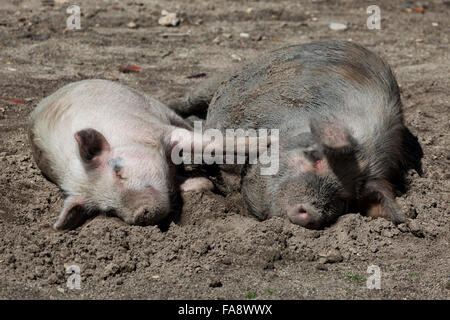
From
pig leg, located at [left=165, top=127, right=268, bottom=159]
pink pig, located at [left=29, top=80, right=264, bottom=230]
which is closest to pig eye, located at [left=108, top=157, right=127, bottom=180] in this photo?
pink pig, located at [left=29, top=80, right=264, bottom=230]

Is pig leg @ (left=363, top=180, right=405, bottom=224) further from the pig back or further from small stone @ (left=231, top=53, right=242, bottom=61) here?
small stone @ (left=231, top=53, right=242, bottom=61)

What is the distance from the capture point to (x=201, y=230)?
3.83 metres

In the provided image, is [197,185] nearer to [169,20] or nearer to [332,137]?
[332,137]

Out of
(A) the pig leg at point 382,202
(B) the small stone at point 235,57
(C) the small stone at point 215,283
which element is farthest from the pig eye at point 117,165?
(B) the small stone at point 235,57

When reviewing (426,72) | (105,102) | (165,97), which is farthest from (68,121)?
(426,72)

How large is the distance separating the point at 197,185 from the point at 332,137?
1.21 metres

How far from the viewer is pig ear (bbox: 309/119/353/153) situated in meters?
3.57

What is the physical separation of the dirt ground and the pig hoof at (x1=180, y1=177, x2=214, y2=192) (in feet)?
0.37

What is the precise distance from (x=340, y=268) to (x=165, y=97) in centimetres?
299

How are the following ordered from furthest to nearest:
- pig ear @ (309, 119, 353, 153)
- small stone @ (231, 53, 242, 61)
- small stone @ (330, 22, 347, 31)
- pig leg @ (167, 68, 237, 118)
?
small stone @ (330, 22, 347, 31), small stone @ (231, 53, 242, 61), pig leg @ (167, 68, 237, 118), pig ear @ (309, 119, 353, 153)

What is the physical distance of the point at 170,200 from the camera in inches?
162

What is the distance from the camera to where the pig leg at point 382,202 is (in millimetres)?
→ 3830

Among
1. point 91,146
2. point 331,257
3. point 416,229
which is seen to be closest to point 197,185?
point 91,146

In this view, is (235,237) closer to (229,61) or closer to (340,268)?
(340,268)
